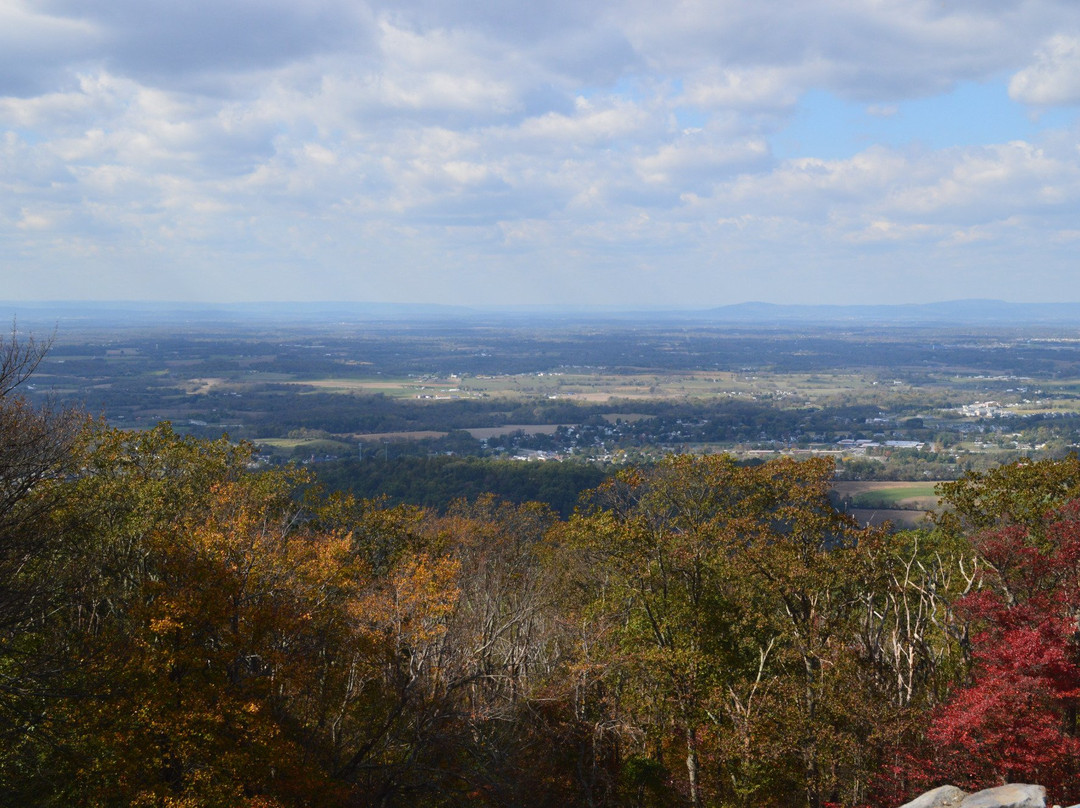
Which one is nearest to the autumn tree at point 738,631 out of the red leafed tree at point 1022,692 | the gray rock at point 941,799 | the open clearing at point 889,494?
the red leafed tree at point 1022,692

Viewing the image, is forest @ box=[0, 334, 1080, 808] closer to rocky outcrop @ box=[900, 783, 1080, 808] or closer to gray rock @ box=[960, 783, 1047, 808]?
rocky outcrop @ box=[900, 783, 1080, 808]

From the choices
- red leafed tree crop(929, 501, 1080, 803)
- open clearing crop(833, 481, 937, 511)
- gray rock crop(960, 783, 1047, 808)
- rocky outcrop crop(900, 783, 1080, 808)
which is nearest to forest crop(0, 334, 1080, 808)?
red leafed tree crop(929, 501, 1080, 803)

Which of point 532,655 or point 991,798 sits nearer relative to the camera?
point 991,798

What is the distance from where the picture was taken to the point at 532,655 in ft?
85.9

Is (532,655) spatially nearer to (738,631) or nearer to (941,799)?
(738,631)

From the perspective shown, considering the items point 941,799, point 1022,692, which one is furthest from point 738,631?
point 941,799

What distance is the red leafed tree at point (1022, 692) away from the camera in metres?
15.6

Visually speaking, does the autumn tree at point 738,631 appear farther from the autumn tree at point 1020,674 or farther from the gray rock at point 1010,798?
the gray rock at point 1010,798

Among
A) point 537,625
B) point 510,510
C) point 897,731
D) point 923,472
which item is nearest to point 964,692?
point 897,731

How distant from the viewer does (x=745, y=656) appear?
22.5 meters

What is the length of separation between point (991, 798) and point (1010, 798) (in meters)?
0.29

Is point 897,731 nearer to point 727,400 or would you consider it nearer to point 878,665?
point 878,665

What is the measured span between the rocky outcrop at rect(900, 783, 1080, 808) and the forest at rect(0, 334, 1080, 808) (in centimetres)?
195

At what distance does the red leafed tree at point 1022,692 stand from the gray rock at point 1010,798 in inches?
82.5
